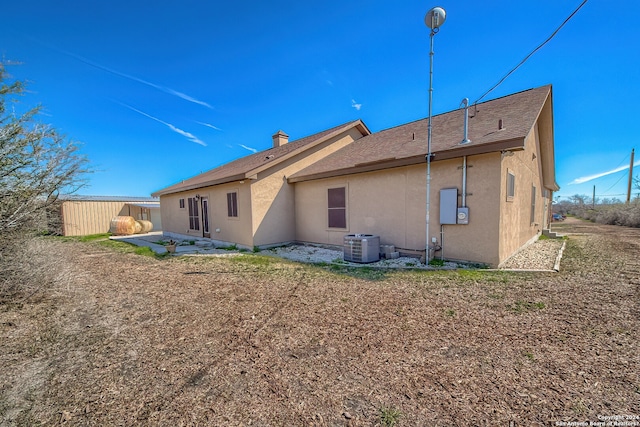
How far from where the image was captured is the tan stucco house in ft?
19.9

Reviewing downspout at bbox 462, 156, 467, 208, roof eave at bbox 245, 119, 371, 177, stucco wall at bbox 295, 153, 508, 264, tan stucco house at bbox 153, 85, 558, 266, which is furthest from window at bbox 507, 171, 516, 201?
roof eave at bbox 245, 119, 371, 177

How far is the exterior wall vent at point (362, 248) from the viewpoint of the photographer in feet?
23.0

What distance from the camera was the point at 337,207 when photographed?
8.99 meters

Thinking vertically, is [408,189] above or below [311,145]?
below

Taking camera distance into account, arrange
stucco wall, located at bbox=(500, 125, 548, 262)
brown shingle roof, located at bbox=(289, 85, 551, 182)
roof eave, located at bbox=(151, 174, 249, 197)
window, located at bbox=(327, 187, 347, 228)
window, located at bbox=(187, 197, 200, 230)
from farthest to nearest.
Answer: window, located at bbox=(187, 197, 200, 230)
roof eave, located at bbox=(151, 174, 249, 197)
window, located at bbox=(327, 187, 347, 228)
stucco wall, located at bbox=(500, 125, 548, 262)
brown shingle roof, located at bbox=(289, 85, 551, 182)

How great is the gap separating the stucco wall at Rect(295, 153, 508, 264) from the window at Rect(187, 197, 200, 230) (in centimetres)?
602

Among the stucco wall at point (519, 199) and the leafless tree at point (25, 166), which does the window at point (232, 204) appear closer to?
the leafless tree at point (25, 166)

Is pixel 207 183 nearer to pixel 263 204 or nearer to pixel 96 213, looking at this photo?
pixel 263 204

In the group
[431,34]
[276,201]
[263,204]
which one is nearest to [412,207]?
[431,34]

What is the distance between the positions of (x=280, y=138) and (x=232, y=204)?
6325 mm

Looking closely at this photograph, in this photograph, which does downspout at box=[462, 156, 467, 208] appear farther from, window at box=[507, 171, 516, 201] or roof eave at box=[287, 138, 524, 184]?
window at box=[507, 171, 516, 201]

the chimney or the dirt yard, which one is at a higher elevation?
the chimney

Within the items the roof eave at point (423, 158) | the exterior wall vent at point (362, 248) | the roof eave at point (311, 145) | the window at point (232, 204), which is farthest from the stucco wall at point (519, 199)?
the window at point (232, 204)

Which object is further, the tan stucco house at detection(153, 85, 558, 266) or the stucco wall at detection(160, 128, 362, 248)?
the stucco wall at detection(160, 128, 362, 248)
